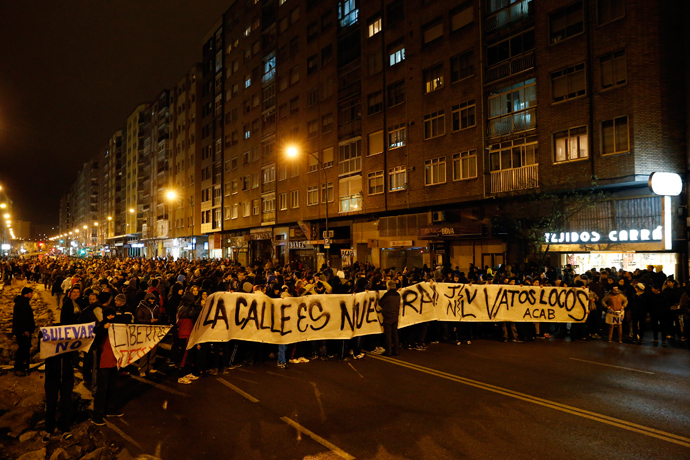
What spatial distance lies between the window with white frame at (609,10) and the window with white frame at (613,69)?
5.37 ft

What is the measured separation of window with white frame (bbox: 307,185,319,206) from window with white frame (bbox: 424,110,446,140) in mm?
13726

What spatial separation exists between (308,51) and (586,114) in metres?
28.6

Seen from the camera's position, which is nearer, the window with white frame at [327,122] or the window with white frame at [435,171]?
the window with white frame at [435,171]

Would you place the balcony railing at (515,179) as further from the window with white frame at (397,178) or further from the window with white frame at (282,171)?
the window with white frame at (282,171)

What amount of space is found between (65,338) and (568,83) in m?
24.1

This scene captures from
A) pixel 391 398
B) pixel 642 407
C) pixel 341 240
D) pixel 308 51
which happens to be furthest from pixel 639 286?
pixel 308 51

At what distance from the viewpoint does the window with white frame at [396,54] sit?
33250 mm

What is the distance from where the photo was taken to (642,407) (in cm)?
751

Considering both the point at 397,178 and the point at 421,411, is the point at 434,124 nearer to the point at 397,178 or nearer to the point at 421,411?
the point at 397,178

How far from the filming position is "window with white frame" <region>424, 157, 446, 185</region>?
29.8 metres

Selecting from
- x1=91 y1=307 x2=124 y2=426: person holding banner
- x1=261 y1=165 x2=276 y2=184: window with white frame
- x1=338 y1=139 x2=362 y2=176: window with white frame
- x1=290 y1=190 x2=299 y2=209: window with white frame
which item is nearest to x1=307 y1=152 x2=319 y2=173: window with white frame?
x1=290 y1=190 x2=299 y2=209: window with white frame

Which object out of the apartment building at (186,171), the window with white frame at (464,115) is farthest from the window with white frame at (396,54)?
the apartment building at (186,171)

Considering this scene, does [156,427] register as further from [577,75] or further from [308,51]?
[308,51]

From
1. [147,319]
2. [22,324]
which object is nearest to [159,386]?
[147,319]
